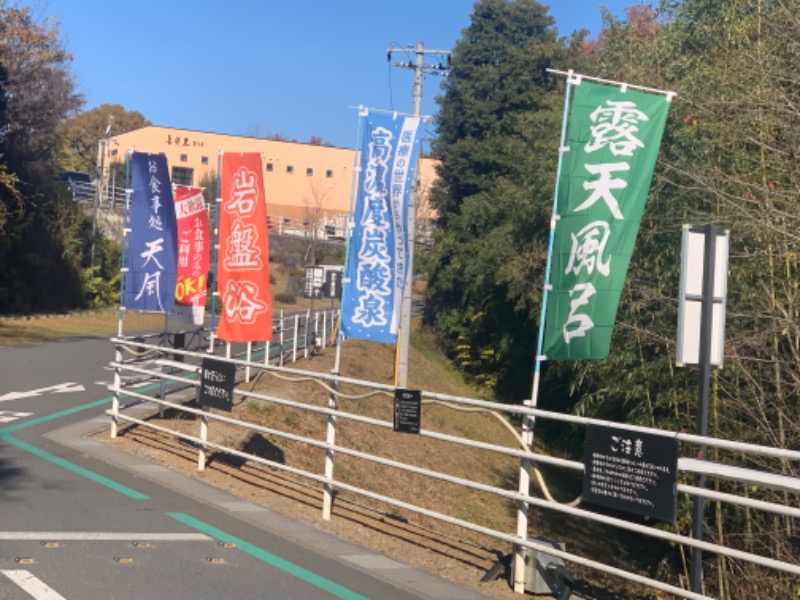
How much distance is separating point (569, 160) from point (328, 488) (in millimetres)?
3723

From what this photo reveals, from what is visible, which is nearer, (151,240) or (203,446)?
(203,446)

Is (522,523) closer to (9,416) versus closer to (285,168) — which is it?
(9,416)

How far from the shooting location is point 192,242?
47.0 ft

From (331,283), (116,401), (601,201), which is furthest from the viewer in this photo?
(331,283)

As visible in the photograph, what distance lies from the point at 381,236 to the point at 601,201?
3.52 metres

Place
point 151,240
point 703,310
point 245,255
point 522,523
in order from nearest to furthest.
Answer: point 703,310 → point 522,523 → point 245,255 → point 151,240

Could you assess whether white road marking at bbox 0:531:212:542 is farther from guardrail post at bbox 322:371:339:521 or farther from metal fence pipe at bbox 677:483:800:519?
metal fence pipe at bbox 677:483:800:519

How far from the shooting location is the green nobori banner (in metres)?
7.22

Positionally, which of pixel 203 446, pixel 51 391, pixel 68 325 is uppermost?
pixel 203 446

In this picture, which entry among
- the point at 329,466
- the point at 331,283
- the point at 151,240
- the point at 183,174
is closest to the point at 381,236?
the point at 329,466

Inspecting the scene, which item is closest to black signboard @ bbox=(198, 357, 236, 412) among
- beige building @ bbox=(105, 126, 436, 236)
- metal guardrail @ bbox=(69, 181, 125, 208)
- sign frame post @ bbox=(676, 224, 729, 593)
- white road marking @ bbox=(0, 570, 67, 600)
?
white road marking @ bbox=(0, 570, 67, 600)

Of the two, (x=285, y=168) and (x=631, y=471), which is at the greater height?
(x=285, y=168)

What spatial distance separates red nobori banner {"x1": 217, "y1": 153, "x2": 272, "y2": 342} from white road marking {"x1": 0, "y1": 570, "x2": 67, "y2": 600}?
5.56 metres

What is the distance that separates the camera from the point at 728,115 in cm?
1095
